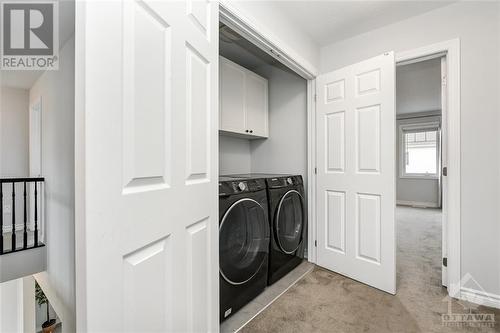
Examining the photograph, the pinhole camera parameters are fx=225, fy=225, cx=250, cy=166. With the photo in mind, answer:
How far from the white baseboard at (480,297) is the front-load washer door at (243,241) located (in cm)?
155

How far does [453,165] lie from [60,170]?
4256 millimetres

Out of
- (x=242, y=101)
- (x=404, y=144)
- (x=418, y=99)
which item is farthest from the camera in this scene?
(x=404, y=144)

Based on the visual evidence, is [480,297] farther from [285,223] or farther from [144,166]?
[144,166]

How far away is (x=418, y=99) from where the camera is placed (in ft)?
14.9

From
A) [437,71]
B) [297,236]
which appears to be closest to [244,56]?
[297,236]

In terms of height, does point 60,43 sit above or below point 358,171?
above

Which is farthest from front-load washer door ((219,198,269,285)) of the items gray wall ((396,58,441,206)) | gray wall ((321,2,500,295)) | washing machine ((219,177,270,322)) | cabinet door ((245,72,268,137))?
gray wall ((396,58,441,206))

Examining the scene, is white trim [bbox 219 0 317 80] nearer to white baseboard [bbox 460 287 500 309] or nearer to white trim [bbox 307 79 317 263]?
white trim [bbox 307 79 317 263]

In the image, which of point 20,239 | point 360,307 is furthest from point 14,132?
point 360,307

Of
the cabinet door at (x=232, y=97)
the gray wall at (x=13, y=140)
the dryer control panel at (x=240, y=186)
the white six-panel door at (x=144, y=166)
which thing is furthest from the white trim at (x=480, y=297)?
the gray wall at (x=13, y=140)

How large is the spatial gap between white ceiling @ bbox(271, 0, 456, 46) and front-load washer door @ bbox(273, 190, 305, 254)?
5.10 ft

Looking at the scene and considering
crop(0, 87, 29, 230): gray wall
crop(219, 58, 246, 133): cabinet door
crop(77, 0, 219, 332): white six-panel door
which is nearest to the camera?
crop(77, 0, 219, 332): white six-panel door

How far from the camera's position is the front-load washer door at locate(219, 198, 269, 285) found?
150 centimetres

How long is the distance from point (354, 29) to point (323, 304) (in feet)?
7.89
